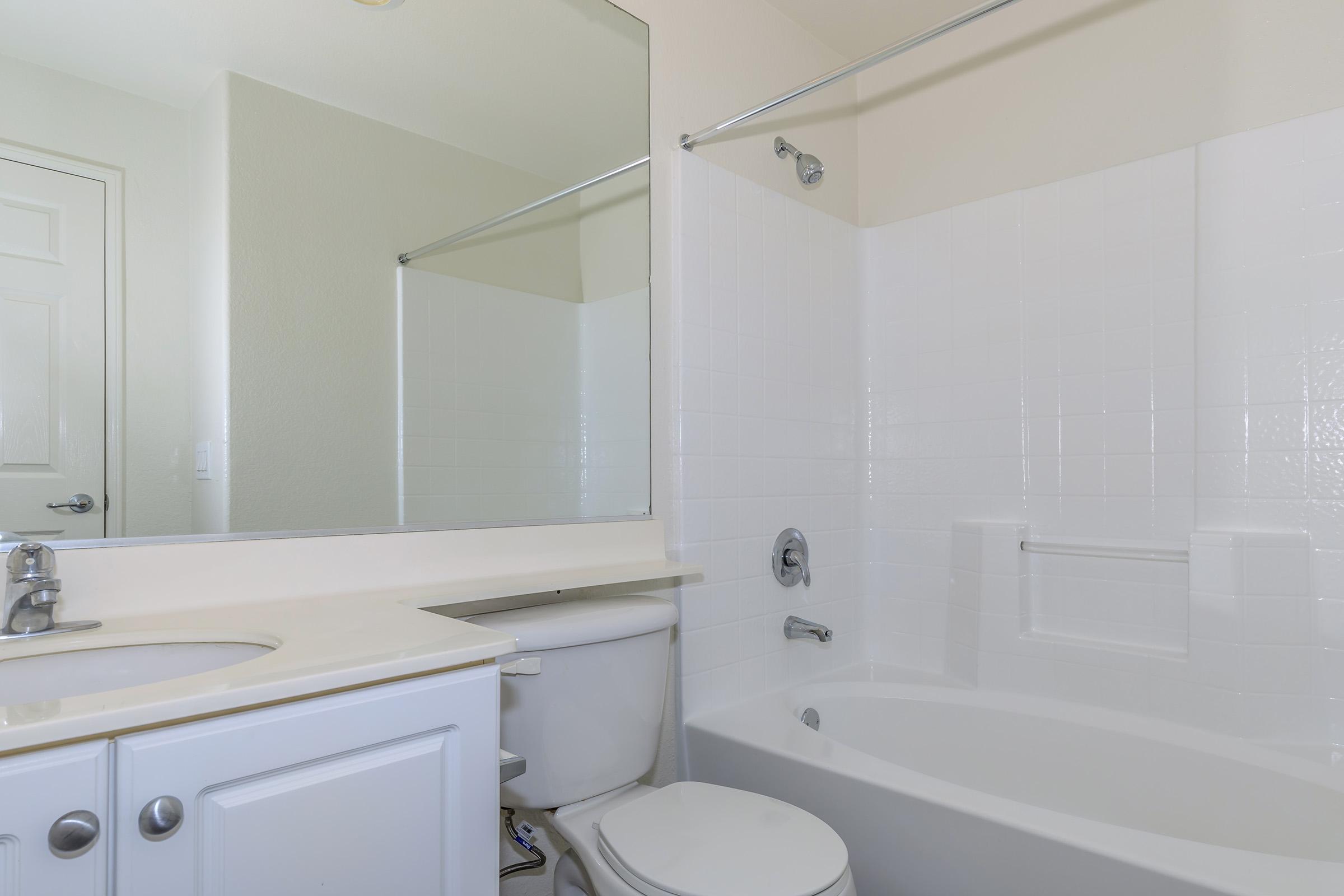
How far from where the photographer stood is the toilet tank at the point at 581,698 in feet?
4.50

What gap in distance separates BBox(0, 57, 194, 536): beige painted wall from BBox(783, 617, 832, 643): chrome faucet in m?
1.50

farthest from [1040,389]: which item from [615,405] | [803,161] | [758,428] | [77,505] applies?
[77,505]

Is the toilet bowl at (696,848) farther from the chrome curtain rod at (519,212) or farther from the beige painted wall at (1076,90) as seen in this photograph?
the beige painted wall at (1076,90)

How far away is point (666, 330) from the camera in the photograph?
1.92 metres

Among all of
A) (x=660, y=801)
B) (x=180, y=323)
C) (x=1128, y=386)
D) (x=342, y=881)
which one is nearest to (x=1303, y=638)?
(x=1128, y=386)

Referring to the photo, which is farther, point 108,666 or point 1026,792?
point 1026,792

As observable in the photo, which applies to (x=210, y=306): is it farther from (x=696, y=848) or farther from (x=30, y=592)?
(x=696, y=848)

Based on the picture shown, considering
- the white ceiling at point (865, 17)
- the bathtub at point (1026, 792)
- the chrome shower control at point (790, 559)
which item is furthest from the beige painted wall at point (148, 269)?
the white ceiling at point (865, 17)

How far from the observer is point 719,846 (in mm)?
1238

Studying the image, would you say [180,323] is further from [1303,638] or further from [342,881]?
[1303,638]

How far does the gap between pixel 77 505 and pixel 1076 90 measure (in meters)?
2.47

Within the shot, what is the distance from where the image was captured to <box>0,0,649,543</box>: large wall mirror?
3.60ft

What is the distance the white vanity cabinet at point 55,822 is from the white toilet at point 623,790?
22.3 inches

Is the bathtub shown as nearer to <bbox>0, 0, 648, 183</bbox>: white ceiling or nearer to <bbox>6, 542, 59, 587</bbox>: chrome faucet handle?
<bbox>6, 542, 59, 587</bbox>: chrome faucet handle
